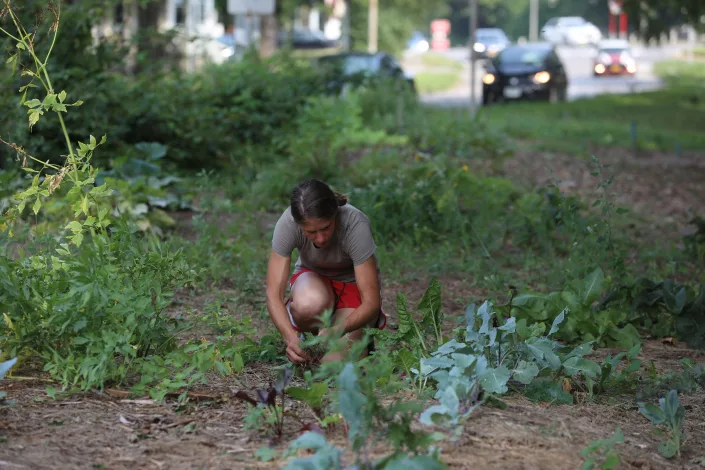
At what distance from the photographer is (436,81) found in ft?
119

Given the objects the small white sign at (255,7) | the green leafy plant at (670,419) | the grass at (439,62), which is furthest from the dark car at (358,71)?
the grass at (439,62)

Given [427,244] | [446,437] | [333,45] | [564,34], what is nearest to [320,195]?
[446,437]

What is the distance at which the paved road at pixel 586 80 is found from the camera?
2889 cm

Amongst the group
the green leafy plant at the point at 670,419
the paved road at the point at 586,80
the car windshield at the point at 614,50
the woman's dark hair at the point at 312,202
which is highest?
the woman's dark hair at the point at 312,202

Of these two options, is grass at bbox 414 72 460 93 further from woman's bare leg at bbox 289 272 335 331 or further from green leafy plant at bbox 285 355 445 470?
green leafy plant at bbox 285 355 445 470

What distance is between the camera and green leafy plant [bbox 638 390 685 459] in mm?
3488

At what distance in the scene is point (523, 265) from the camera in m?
6.90

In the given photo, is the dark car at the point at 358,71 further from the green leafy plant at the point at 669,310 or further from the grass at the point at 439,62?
the grass at the point at 439,62

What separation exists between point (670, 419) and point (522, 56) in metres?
23.1

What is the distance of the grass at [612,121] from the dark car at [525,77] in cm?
83

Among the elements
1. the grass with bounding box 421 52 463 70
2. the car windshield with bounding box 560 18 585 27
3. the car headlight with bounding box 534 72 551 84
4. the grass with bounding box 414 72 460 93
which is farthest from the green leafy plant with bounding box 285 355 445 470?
the car windshield with bounding box 560 18 585 27

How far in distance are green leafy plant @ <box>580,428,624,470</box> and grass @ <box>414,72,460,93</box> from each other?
28486 millimetres

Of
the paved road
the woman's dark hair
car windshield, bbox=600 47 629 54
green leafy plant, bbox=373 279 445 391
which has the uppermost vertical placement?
the woman's dark hair

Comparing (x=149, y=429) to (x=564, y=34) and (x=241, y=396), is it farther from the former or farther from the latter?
(x=564, y=34)
